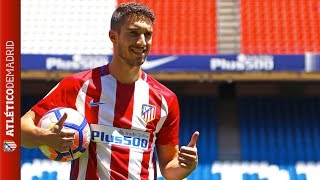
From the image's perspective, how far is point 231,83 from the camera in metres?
11.9

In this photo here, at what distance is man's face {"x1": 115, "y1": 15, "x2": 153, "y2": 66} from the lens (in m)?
2.97

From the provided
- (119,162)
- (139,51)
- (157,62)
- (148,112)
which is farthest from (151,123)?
(157,62)

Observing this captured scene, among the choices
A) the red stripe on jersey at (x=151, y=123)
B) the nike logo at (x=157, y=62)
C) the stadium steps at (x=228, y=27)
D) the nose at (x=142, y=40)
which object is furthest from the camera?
the stadium steps at (x=228, y=27)

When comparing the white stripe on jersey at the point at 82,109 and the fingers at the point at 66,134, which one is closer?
the fingers at the point at 66,134

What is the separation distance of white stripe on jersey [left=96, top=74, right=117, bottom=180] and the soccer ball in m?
0.10

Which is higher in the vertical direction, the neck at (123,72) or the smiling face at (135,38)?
the smiling face at (135,38)

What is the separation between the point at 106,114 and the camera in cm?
331

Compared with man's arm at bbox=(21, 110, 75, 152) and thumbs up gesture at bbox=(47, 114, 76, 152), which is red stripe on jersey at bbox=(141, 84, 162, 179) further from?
thumbs up gesture at bbox=(47, 114, 76, 152)

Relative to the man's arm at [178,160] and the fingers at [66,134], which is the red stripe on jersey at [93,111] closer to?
the man's arm at [178,160]

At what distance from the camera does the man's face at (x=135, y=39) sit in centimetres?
297

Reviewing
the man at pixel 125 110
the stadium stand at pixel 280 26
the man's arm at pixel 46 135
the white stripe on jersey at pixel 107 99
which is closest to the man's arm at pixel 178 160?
the man at pixel 125 110

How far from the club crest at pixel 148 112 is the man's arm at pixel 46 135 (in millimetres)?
571

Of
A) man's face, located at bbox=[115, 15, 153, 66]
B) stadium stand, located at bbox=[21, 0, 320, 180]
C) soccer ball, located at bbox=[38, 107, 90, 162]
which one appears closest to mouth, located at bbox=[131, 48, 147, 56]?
man's face, located at bbox=[115, 15, 153, 66]

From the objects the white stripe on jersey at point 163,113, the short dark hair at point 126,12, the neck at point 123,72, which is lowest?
the white stripe on jersey at point 163,113
